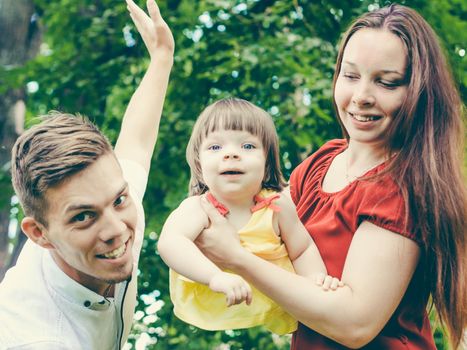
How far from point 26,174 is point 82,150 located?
0.65ft

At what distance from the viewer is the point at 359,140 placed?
2.56 meters

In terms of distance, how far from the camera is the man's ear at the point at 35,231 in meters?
2.52

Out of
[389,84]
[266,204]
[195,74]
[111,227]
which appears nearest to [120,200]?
[111,227]

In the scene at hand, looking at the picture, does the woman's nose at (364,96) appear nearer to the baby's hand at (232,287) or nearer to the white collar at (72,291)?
the baby's hand at (232,287)

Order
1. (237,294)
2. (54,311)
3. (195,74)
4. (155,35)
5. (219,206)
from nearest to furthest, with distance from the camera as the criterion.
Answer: (237,294) → (54,311) → (219,206) → (155,35) → (195,74)

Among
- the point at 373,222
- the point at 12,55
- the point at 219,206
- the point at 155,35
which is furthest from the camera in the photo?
the point at 12,55

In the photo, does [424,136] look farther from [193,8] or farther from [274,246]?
[193,8]

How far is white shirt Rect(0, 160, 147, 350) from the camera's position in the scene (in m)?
2.40

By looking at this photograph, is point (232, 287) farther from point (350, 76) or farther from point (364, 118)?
point (350, 76)

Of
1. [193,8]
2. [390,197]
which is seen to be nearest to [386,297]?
[390,197]

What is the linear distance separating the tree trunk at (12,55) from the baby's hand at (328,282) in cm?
446

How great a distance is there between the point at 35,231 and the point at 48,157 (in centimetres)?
27

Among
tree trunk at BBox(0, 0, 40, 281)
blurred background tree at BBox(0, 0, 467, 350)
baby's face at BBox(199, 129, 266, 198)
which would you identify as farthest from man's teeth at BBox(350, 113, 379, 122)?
tree trunk at BBox(0, 0, 40, 281)

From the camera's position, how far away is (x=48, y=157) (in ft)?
8.03
